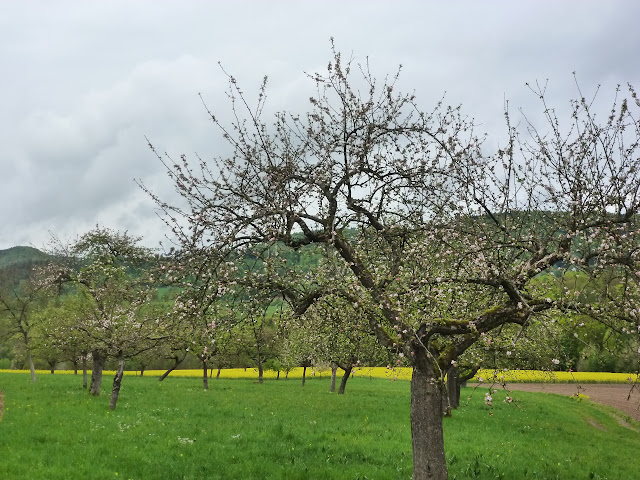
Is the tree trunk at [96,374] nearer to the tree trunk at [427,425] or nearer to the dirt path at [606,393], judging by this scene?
the tree trunk at [427,425]

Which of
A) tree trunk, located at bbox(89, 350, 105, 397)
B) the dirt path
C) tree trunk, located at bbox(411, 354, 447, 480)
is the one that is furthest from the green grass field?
the dirt path

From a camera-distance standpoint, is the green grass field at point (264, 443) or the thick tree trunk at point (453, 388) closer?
the green grass field at point (264, 443)

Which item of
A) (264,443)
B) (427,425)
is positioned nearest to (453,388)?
(264,443)

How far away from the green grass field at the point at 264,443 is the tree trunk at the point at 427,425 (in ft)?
8.10

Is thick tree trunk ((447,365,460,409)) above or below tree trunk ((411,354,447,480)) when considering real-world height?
below

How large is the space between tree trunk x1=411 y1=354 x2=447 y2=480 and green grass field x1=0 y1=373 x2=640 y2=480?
247 cm

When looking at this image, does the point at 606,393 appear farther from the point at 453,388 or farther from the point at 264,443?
the point at 264,443

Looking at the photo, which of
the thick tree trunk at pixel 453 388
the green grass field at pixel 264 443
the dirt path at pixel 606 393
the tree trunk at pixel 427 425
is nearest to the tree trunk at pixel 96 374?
the green grass field at pixel 264 443

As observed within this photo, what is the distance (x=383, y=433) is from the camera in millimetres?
18703

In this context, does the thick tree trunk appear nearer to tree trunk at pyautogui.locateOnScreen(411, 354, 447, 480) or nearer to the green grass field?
the green grass field

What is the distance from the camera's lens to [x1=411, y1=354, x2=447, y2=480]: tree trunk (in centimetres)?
1012

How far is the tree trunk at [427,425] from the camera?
10.1 meters

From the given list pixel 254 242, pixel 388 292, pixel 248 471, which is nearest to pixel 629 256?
pixel 388 292

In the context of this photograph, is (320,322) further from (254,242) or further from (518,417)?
(518,417)
